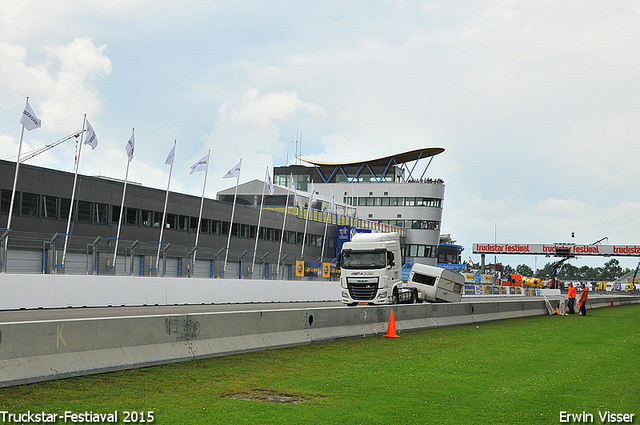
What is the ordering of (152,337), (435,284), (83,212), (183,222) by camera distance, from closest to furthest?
(152,337) < (435,284) < (83,212) < (183,222)

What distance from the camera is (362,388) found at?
920 centimetres

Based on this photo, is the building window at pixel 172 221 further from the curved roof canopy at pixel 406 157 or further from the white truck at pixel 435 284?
the curved roof canopy at pixel 406 157

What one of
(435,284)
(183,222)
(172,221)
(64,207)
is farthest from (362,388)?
(183,222)

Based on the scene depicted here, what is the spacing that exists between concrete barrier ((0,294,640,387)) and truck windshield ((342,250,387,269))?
12.8 meters

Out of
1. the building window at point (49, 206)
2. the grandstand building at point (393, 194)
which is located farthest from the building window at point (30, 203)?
the grandstand building at point (393, 194)

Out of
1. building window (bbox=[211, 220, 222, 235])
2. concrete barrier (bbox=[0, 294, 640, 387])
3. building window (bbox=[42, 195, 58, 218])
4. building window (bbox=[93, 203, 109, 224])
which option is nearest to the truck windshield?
concrete barrier (bbox=[0, 294, 640, 387])

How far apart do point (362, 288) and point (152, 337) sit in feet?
68.1

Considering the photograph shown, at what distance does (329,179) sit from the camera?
117 m

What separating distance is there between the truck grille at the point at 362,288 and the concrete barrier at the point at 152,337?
41.1ft

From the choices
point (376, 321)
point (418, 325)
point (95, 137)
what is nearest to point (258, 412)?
point (376, 321)

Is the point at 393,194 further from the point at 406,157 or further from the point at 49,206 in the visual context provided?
the point at 49,206

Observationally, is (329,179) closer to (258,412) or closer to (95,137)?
(95,137)

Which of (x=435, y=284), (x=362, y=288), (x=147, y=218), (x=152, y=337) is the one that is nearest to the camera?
(x=152, y=337)

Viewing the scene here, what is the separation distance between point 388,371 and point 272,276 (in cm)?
3730
